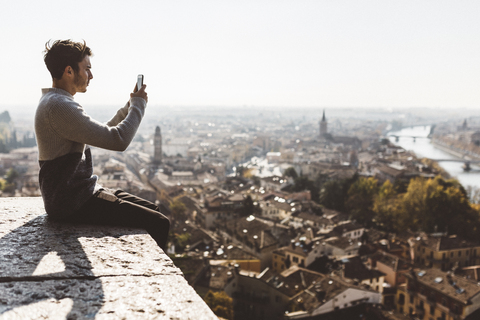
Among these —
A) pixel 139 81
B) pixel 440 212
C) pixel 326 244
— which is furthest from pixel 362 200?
pixel 139 81

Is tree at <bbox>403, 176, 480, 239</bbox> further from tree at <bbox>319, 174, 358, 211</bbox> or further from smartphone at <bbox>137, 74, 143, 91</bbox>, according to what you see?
smartphone at <bbox>137, 74, 143, 91</bbox>

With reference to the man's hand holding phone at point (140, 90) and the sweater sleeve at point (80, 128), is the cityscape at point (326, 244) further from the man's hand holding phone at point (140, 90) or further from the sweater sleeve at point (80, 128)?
the sweater sleeve at point (80, 128)

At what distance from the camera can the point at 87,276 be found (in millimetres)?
919

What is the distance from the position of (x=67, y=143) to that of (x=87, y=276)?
0.51m

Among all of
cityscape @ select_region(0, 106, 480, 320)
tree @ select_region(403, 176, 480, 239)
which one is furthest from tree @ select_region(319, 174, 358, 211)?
tree @ select_region(403, 176, 480, 239)

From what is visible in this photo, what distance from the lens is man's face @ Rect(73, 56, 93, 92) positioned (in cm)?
134

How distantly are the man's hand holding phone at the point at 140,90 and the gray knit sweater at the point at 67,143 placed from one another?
11 cm

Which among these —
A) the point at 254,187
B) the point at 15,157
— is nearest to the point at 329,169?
the point at 254,187

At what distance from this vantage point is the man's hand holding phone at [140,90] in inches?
58.1

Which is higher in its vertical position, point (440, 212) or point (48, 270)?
point (48, 270)

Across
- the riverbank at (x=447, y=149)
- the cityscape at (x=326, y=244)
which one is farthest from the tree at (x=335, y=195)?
the riverbank at (x=447, y=149)

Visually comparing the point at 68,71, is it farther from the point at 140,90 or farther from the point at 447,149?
the point at 447,149

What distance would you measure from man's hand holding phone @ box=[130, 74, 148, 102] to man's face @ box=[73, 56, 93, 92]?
16 cm

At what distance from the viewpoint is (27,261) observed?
3.20ft
